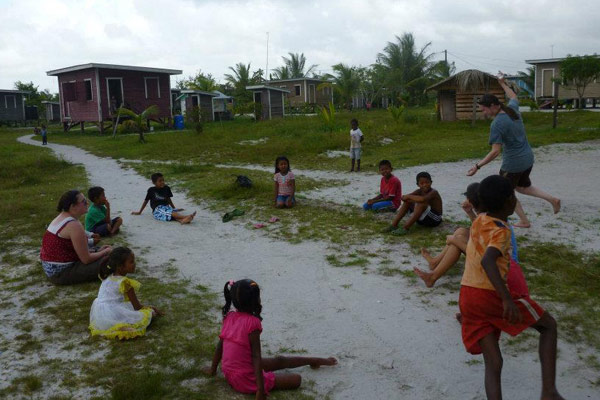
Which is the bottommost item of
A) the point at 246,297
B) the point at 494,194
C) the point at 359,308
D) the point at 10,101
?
the point at 359,308

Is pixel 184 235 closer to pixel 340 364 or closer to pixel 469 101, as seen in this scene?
pixel 340 364

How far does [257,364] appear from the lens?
3.36 m

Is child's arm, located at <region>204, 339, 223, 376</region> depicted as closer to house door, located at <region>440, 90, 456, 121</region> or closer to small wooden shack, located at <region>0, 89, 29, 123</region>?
house door, located at <region>440, 90, 456, 121</region>

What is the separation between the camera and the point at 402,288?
207 inches

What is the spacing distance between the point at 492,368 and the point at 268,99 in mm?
36149

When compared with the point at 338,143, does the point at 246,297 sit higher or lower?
lower

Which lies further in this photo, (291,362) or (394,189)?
(394,189)

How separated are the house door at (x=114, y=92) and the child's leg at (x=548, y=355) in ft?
98.5

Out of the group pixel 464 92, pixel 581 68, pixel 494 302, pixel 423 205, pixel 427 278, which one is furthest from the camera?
pixel 581 68

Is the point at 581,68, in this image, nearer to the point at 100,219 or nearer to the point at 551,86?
the point at 551,86

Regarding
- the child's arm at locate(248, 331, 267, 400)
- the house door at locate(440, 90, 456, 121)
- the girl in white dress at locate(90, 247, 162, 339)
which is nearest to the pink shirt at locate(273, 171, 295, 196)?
the girl in white dress at locate(90, 247, 162, 339)

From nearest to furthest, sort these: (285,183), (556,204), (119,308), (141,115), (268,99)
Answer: (119,308) → (556,204) → (285,183) → (141,115) → (268,99)

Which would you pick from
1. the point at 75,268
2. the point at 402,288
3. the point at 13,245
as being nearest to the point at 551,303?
the point at 402,288

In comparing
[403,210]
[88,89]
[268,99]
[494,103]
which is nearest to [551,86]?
[268,99]
